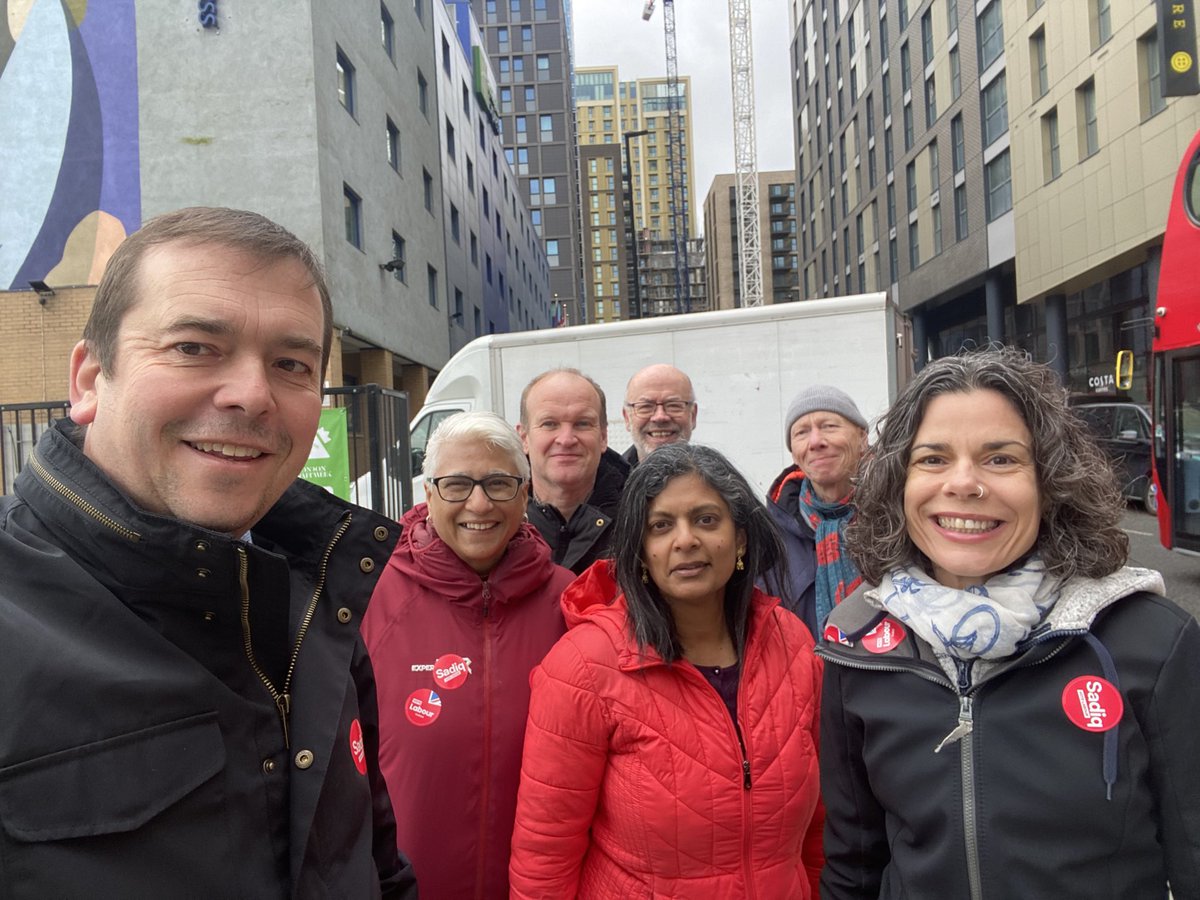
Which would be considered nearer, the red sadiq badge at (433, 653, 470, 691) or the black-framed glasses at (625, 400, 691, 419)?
the red sadiq badge at (433, 653, 470, 691)

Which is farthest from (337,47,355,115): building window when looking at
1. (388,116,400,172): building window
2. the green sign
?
the green sign

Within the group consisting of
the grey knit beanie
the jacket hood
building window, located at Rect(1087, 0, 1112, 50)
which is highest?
building window, located at Rect(1087, 0, 1112, 50)

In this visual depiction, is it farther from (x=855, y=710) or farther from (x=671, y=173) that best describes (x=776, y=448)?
(x=671, y=173)

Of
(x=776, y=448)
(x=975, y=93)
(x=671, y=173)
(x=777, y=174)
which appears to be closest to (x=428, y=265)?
(x=776, y=448)

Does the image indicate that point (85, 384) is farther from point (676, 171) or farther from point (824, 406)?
point (676, 171)

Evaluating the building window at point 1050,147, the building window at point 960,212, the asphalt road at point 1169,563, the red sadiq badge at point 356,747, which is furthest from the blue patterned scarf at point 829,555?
the building window at point 960,212

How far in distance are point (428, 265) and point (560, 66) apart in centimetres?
4858

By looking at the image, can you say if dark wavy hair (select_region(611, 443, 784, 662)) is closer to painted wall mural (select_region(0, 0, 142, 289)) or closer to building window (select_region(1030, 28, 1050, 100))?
painted wall mural (select_region(0, 0, 142, 289))

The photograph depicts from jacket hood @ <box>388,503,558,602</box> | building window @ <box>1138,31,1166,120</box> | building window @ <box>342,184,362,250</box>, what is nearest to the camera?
jacket hood @ <box>388,503,558,602</box>

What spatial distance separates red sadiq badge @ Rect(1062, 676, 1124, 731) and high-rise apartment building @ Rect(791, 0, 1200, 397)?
11.7 m

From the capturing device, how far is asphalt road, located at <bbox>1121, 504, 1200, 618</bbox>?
792cm

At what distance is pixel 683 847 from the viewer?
186cm

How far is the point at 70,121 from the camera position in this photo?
45.6 ft

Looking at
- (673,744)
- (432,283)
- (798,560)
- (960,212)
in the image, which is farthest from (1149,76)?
(673,744)
